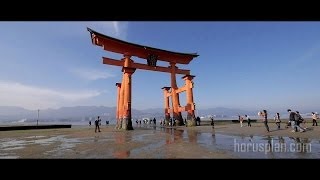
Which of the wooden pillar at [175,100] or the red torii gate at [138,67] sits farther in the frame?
the wooden pillar at [175,100]

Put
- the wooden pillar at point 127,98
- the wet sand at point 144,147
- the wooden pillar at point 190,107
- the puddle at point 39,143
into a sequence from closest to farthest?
the wet sand at point 144,147 < the puddle at point 39,143 < the wooden pillar at point 127,98 < the wooden pillar at point 190,107

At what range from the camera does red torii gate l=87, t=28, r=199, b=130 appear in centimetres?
2280

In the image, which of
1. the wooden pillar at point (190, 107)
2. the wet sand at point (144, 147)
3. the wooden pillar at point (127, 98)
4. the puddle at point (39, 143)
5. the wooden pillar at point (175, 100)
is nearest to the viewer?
the wet sand at point (144, 147)

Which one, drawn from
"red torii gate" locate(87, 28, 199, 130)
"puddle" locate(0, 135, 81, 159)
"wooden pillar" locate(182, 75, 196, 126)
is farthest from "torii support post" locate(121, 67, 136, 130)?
"puddle" locate(0, 135, 81, 159)

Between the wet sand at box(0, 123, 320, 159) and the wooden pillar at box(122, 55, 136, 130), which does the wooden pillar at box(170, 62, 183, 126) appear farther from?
the wet sand at box(0, 123, 320, 159)

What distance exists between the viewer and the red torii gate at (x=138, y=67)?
2280 centimetres

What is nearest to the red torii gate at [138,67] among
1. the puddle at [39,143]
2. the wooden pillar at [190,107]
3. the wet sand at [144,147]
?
the wooden pillar at [190,107]

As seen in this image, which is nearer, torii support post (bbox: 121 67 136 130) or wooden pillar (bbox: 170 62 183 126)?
torii support post (bbox: 121 67 136 130)

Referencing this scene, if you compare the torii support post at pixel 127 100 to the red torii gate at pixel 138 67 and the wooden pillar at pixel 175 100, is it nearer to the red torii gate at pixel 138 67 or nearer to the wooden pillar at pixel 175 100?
the red torii gate at pixel 138 67
